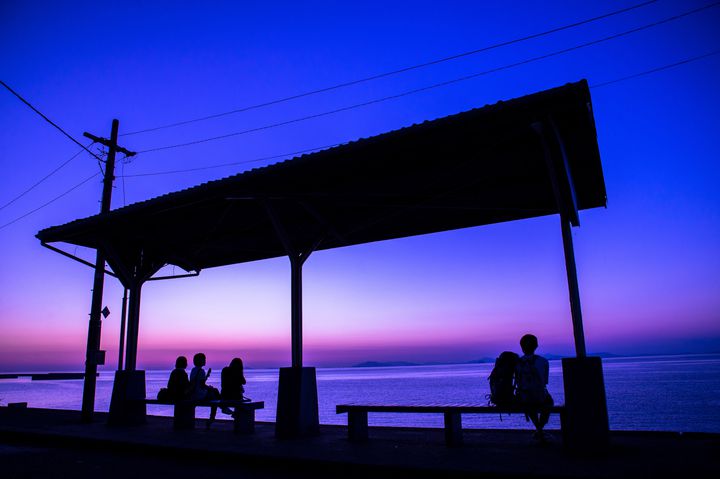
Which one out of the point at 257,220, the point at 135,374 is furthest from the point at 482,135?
the point at 135,374

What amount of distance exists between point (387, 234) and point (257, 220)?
2575mm

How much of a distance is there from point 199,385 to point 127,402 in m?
1.61

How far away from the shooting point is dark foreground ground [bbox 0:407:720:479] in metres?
5.46

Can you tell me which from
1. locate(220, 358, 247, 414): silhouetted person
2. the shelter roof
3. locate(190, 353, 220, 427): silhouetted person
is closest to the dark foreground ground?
locate(220, 358, 247, 414): silhouetted person

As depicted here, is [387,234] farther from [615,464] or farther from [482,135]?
[615,464]

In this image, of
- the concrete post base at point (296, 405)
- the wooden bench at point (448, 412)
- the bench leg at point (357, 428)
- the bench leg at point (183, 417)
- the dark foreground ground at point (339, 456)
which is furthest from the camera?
the bench leg at point (183, 417)

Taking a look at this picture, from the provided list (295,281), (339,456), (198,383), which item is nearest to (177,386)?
(198,383)

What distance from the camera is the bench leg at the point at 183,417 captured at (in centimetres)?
988

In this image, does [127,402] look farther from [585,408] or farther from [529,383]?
[585,408]

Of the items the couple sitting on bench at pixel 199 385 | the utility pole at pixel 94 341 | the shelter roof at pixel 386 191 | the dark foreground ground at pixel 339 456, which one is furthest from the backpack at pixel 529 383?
the utility pole at pixel 94 341

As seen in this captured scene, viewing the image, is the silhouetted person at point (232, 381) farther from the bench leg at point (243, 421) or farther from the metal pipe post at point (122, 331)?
the metal pipe post at point (122, 331)

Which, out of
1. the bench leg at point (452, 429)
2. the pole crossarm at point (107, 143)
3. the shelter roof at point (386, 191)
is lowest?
the bench leg at point (452, 429)

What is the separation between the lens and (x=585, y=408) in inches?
243

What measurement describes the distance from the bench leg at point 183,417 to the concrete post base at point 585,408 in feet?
22.5
